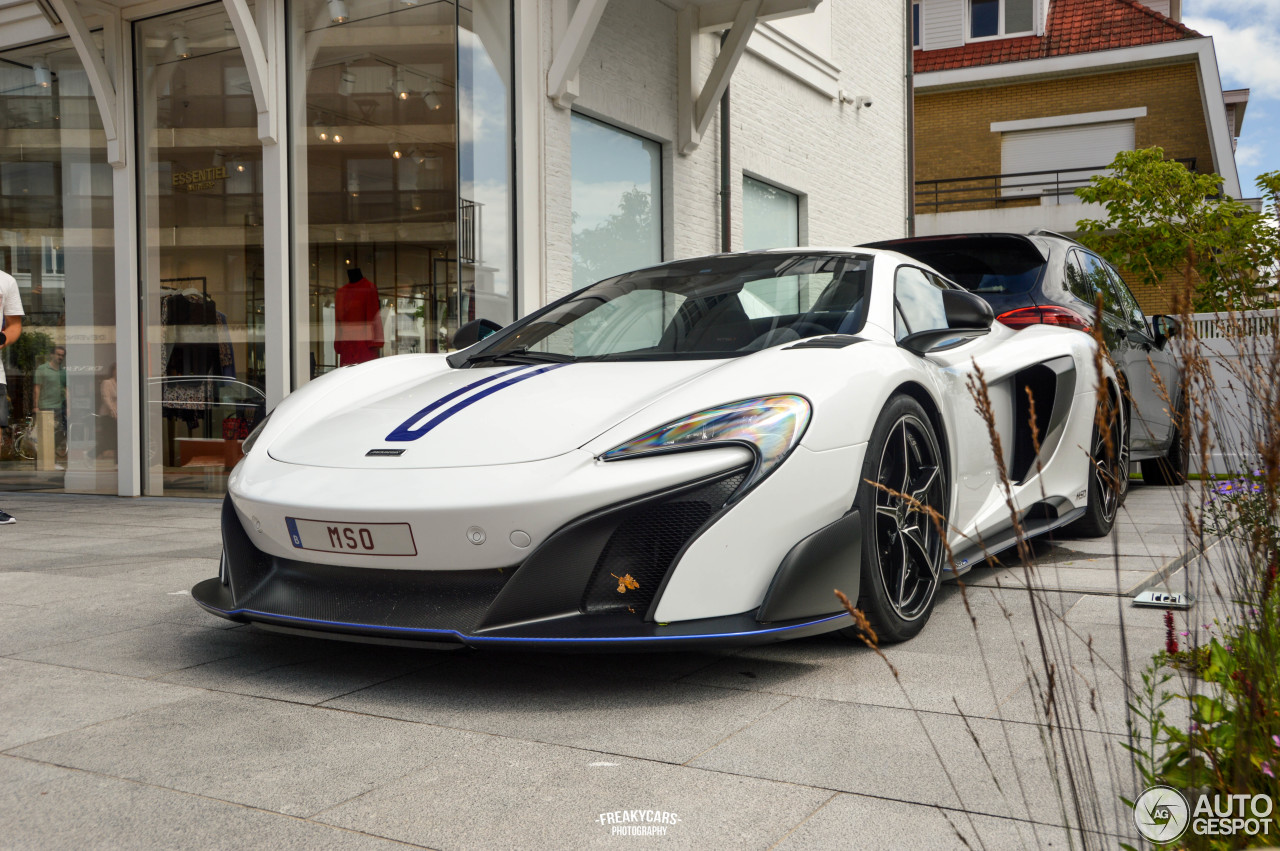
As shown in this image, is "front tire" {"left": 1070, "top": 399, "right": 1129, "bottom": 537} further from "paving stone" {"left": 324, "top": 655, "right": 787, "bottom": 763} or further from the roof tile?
the roof tile

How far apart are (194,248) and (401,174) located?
176cm

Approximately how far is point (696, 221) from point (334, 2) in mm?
3930

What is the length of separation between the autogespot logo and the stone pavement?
12 centimetres

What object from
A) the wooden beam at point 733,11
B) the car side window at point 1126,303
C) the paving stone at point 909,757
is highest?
the wooden beam at point 733,11

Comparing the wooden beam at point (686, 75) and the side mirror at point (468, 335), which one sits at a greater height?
the wooden beam at point (686, 75)

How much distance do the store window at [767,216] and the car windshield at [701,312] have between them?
7808mm

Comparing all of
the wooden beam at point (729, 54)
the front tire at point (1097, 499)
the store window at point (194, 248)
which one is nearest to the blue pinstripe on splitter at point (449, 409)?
the front tire at point (1097, 499)

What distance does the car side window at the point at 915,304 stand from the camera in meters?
3.58

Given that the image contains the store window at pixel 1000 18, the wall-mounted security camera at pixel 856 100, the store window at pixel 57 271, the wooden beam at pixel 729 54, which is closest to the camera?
the store window at pixel 57 271

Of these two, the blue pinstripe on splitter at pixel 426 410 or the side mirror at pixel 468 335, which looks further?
the side mirror at pixel 468 335

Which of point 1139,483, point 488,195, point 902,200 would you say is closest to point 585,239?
point 488,195

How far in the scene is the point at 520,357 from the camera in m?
3.77

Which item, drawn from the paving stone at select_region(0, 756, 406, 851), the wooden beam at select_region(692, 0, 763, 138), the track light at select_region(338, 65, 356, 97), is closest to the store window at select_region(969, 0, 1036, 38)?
the wooden beam at select_region(692, 0, 763, 138)

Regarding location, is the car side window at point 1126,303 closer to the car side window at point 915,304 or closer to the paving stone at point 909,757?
the car side window at point 915,304
